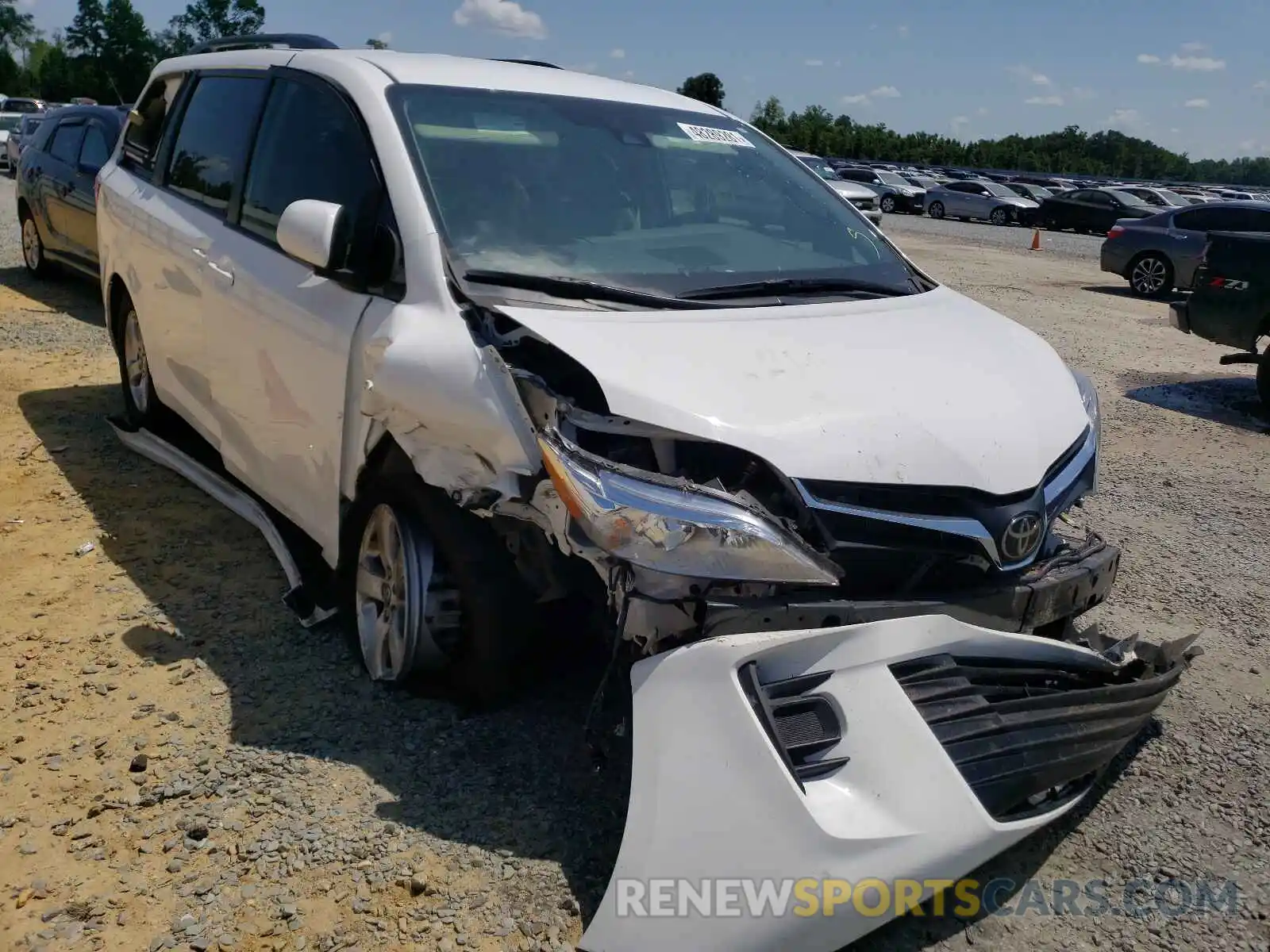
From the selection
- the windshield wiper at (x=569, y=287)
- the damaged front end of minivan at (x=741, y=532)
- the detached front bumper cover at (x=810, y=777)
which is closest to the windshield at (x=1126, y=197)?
the windshield wiper at (x=569, y=287)

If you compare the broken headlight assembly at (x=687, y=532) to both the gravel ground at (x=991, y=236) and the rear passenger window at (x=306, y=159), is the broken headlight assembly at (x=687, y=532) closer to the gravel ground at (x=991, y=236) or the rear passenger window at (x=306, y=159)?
the rear passenger window at (x=306, y=159)

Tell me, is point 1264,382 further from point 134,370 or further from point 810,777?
point 134,370

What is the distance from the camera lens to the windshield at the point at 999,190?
34.2 metres

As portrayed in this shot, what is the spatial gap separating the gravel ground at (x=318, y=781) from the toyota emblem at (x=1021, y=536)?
0.78m

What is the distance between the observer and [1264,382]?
822 cm

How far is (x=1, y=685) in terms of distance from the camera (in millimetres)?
3332

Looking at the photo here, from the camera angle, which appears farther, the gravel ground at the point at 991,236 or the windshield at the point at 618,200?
the gravel ground at the point at 991,236

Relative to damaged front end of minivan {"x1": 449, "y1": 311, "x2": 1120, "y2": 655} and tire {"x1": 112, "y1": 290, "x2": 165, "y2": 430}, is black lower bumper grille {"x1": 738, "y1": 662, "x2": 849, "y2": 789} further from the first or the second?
tire {"x1": 112, "y1": 290, "x2": 165, "y2": 430}

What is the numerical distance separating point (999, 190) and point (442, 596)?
3540 centimetres

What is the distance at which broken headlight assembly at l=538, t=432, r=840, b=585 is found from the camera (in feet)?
7.35

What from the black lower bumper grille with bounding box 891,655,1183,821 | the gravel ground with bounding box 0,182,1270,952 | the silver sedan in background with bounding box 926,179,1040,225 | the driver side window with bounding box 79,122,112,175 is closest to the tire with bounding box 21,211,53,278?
the driver side window with bounding box 79,122,112,175

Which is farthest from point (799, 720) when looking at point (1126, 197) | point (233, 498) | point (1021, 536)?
point (1126, 197)

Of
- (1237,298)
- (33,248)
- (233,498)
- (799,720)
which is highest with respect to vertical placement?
(1237,298)

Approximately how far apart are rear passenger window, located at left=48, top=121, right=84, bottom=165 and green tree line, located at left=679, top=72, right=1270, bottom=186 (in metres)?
65.8
